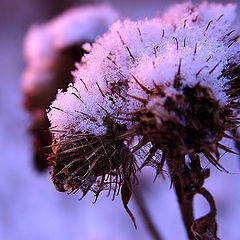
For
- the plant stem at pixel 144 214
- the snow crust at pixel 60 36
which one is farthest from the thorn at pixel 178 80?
the plant stem at pixel 144 214

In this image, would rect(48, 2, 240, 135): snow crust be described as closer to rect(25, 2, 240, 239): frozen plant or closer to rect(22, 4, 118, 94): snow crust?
rect(25, 2, 240, 239): frozen plant

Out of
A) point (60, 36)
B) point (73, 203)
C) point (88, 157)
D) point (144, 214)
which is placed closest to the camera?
point (88, 157)

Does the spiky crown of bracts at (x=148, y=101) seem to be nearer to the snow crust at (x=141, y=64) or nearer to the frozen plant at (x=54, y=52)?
the snow crust at (x=141, y=64)

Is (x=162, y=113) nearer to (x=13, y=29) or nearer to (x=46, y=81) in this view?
(x=46, y=81)

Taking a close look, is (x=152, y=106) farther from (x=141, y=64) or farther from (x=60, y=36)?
(x=60, y=36)

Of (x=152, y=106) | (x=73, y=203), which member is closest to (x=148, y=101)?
(x=152, y=106)

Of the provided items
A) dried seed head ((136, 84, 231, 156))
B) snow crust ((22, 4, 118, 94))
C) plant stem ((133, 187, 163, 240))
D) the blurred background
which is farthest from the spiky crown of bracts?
the blurred background

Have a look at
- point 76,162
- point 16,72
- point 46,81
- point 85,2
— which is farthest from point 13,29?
point 76,162
